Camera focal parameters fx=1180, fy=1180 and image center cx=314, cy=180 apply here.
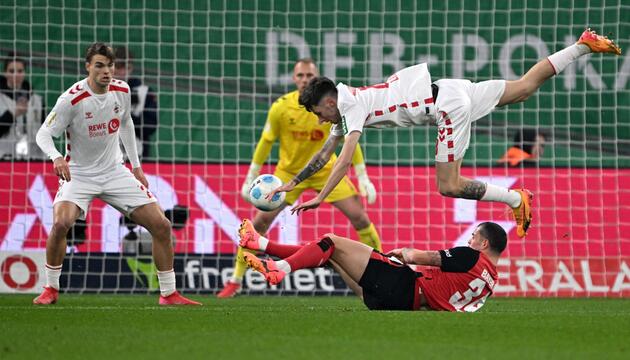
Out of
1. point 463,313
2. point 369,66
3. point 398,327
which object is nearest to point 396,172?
point 369,66

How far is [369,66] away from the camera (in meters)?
14.0

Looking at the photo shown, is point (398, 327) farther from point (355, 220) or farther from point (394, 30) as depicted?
point (394, 30)

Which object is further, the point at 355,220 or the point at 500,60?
the point at 500,60

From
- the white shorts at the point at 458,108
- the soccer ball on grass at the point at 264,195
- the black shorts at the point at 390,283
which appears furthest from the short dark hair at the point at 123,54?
the black shorts at the point at 390,283

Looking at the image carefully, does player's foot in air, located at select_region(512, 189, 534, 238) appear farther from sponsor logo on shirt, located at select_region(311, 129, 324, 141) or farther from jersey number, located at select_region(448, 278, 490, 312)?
sponsor logo on shirt, located at select_region(311, 129, 324, 141)

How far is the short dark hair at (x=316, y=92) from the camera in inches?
350

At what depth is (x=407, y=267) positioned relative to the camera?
8.33 meters

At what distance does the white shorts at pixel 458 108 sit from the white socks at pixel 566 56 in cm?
44

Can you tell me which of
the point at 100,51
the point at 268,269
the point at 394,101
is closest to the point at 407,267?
the point at 268,269

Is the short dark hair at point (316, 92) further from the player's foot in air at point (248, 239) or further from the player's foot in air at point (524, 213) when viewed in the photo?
the player's foot in air at point (524, 213)

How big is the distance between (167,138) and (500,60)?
4.03 m

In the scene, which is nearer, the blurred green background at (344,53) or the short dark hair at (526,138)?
the short dark hair at (526,138)

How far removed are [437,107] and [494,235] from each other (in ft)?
4.53

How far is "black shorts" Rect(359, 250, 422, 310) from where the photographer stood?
27.2ft
